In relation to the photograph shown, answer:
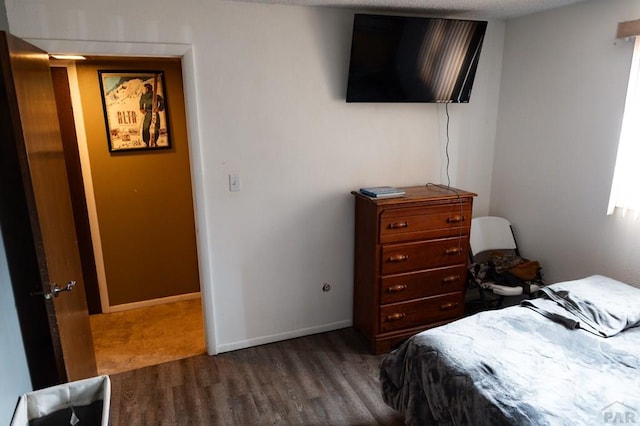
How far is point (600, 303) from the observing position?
6.68 ft

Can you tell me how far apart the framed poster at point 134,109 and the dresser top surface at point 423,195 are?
5.63 ft

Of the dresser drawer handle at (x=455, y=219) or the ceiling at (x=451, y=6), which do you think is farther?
the dresser drawer handle at (x=455, y=219)

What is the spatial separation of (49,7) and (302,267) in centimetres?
209

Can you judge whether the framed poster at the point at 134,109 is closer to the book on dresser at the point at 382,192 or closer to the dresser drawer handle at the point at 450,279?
the book on dresser at the point at 382,192

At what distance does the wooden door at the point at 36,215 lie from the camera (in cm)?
167

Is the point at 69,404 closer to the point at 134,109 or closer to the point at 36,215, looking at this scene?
the point at 36,215

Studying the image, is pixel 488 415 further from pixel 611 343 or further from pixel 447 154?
pixel 447 154

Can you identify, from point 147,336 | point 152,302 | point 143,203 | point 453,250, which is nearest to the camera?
point 453,250

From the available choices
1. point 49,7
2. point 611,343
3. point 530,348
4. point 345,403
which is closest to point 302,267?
point 345,403

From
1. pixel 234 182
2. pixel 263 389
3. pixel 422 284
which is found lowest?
pixel 263 389

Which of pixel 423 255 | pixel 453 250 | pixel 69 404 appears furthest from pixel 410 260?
pixel 69 404

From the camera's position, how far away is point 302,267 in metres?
2.95

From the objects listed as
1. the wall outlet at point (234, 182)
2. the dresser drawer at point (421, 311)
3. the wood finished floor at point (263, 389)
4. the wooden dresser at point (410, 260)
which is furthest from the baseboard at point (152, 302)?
the dresser drawer at point (421, 311)

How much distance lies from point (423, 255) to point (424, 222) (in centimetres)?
23
